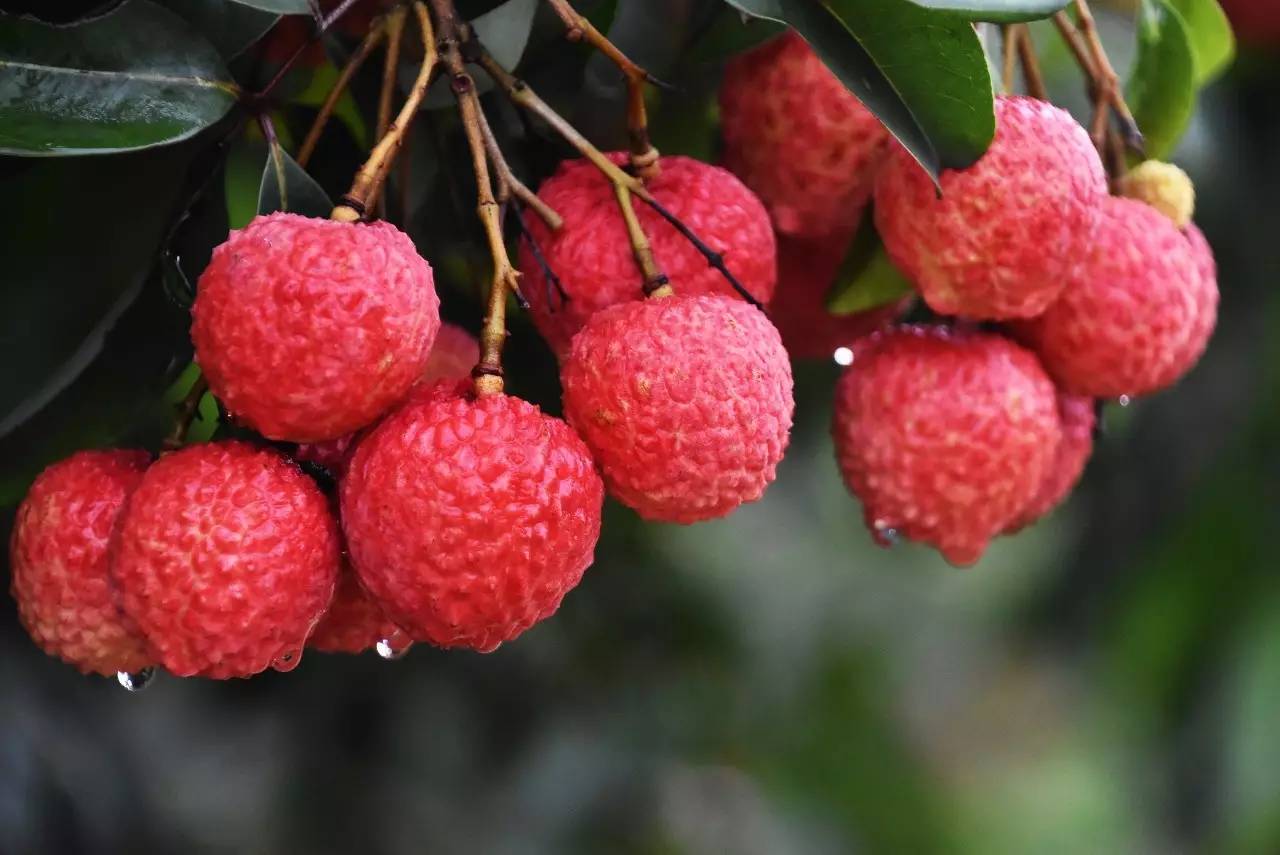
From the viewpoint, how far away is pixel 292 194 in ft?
2.23

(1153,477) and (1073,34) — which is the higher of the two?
(1073,34)

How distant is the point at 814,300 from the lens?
3.02 ft

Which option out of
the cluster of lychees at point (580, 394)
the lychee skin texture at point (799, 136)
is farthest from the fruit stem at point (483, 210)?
the lychee skin texture at point (799, 136)

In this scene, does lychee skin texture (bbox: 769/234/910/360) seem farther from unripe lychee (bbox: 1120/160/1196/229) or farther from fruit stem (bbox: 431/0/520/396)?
fruit stem (bbox: 431/0/520/396)

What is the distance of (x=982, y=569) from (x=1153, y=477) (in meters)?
0.92

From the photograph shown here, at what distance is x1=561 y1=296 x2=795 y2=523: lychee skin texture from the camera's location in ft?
2.08

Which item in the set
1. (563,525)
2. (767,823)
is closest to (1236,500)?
(767,823)

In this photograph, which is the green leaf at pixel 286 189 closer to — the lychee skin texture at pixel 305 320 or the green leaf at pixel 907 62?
the lychee skin texture at pixel 305 320

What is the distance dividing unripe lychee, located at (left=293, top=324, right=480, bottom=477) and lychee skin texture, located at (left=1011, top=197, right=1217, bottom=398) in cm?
38

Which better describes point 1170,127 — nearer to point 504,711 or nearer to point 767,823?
point 504,711

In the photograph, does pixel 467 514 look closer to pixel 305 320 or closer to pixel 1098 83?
pixel 305 320

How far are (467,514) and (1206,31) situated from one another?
2.62 ft

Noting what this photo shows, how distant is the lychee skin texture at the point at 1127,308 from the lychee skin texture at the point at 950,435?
0.03m

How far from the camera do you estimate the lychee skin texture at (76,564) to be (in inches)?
26.0
